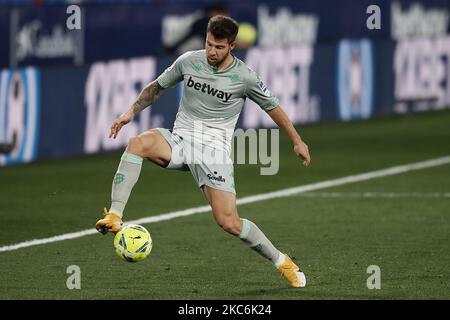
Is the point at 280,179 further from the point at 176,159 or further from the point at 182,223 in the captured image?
the point at 176,159

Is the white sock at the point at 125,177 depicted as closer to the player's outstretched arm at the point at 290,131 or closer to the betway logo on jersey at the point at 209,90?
the betway logo on jersey at the point at 209,90

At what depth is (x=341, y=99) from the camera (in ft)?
78.3

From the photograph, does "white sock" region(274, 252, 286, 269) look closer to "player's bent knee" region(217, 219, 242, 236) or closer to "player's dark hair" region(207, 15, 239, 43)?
"player's bent knee" region(217, 219, 242, 236)

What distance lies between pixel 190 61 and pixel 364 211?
14.9 feet

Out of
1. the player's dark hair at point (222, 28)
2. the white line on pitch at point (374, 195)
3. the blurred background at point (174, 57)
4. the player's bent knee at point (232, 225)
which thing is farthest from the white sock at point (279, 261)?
the blurred background at point (174, 57)

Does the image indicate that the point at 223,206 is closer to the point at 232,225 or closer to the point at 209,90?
the point at 232,225

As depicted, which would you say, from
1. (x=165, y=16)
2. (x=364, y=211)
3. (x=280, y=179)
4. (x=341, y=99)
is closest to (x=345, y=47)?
(x=341, y=99)

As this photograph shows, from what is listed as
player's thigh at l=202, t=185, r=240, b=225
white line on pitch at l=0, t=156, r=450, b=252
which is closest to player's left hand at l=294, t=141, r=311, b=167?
player's thigh at l=202, t=185, r=240, b=225

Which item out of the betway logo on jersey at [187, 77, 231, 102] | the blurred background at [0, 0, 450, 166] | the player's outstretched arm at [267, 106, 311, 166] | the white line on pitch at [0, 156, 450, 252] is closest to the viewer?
the player's outstretched arm at [267, 106, 311, 166]

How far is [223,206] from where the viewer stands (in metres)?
9.84

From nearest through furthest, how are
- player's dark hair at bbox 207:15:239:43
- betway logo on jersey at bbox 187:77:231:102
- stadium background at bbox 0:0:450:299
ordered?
player's dark hair at bbox 207:15:239:43
betway logo on jersey at bbox 187:77:231:102
stadium background at bbox 0:0:450:299

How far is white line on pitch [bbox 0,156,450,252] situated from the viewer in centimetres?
1207

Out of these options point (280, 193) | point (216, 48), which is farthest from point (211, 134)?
point (280, 193)

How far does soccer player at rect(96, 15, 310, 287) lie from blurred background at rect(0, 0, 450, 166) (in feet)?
23.2
